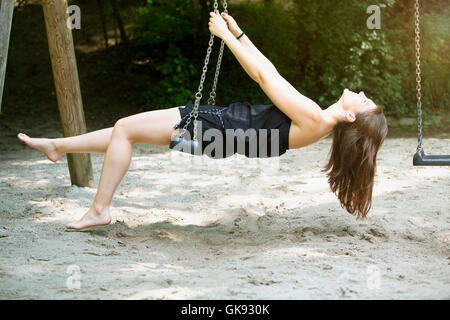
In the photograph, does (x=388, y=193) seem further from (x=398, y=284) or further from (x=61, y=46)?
(x=61, y=46)

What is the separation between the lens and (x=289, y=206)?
14.4ft

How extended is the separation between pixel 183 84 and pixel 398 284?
6339mm

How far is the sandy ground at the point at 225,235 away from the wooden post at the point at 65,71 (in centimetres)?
48

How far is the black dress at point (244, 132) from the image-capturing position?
3338mm

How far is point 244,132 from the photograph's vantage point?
3357 mm

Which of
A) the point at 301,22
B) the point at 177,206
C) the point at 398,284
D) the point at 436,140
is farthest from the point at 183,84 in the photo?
the point at 398,284

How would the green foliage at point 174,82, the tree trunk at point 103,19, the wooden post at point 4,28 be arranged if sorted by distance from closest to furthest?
the wooden post at point 4,28
the green foliage at point 174,82
the tree trunk at point 103,19

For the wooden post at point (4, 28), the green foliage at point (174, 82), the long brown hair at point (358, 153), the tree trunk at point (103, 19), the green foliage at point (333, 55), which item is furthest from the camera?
the tree trunk at point (103, 19)

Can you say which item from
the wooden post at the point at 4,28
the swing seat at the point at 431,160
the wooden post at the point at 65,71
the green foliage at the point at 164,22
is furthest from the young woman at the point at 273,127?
the green foliage at the point at 164,22

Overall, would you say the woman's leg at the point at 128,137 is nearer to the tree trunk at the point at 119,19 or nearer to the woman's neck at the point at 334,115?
the woman's neck at the point at 334,115

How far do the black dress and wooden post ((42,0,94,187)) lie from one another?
4.67 feet

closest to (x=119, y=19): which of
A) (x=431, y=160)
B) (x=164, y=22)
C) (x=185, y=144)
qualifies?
(x=164, y=22)
